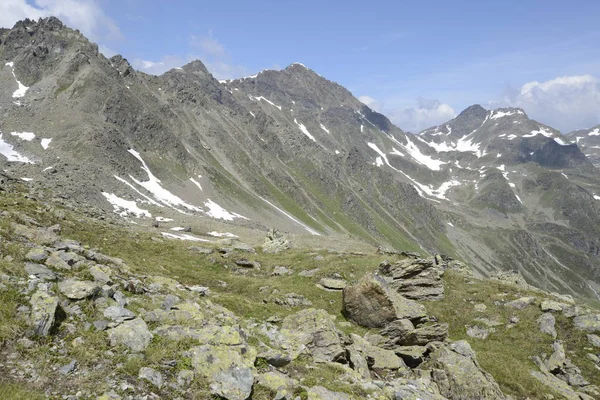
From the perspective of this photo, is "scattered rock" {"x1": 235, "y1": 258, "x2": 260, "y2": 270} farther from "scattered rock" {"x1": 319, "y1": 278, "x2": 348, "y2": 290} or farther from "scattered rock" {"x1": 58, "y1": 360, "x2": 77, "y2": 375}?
"scattered rock" {"x1": 58, "y1": 360, "x2": 77, "y2": 375}

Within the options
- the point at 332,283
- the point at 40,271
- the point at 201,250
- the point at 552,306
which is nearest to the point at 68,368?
A: the point at 40,271

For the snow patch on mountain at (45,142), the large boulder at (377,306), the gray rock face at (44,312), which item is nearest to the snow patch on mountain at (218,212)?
the snow patch on mountain at (45,142)

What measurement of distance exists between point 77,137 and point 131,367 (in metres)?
142

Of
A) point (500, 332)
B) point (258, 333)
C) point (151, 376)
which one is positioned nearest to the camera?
point (151, 376)

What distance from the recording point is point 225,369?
10703 millimetres

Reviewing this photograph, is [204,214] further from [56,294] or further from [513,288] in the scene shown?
[56,294]

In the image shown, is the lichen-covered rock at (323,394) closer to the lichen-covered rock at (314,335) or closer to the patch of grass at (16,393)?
the lichen-covered rock at (314,335)

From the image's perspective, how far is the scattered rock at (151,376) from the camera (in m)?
9.51

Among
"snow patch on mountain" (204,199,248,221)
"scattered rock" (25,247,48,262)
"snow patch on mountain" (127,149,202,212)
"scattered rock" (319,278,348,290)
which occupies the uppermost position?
"scattered rock" (25,247,48,262)

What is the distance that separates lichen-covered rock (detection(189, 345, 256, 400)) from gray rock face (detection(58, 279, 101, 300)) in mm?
4073

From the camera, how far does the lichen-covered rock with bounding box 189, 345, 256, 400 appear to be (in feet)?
33.2

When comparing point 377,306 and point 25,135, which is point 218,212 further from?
point 377,306

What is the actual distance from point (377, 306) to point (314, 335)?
31.2 ft

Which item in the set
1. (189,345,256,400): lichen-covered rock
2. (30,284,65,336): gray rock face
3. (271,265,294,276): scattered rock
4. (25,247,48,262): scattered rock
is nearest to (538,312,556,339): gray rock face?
→ (271,265,294,276): scattered rock
